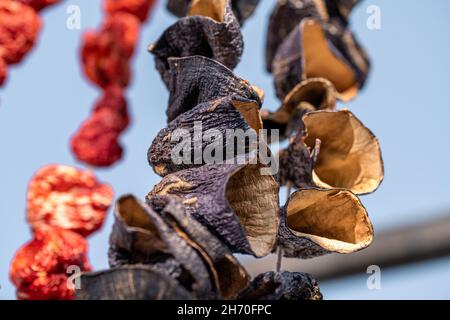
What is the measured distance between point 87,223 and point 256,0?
31cm

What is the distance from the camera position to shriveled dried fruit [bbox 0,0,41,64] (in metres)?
0.98

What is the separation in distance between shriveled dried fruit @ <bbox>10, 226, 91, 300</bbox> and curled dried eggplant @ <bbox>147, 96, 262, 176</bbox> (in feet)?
0.44

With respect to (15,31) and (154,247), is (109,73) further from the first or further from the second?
(154,247)

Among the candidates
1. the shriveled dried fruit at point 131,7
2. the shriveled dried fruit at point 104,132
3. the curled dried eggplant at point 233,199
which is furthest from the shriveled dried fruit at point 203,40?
the shriveled dried fruit at point 131,7

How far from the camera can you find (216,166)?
62cm

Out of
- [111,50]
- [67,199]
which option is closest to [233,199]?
[67,199]

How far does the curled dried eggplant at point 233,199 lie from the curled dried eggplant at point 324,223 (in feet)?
0.17

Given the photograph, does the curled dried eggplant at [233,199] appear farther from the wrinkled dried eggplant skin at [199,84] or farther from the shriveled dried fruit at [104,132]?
the shriveled dried fruit at [104,132]

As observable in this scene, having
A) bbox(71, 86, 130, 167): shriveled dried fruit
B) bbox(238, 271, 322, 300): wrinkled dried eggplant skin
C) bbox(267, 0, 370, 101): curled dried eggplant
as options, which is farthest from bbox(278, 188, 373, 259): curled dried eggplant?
bbox(71, 86, 130, 167): shriveled dried fruit

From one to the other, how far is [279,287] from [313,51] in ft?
1.35

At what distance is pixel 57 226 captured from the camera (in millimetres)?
833

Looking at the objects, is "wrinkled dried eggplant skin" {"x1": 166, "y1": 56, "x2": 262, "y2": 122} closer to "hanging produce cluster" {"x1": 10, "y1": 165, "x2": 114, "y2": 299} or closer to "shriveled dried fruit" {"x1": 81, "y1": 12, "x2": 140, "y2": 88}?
"hanging produce cluster" {"x1": 10, "y1": 165, "x2": 114, "y2": 299}

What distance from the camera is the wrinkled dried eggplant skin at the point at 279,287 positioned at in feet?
1.95
